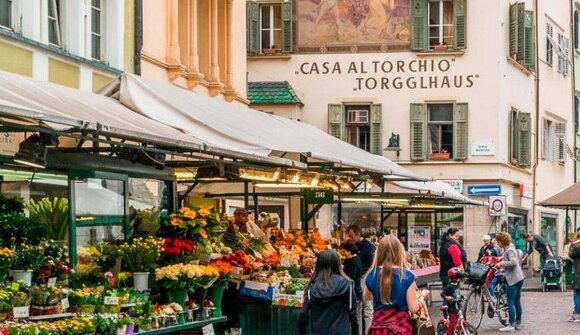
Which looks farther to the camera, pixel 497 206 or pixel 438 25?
pixel 438 25

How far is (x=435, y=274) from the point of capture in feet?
98.0

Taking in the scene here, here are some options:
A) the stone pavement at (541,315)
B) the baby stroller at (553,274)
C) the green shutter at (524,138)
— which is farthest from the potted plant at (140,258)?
the green shutter at (524,138)

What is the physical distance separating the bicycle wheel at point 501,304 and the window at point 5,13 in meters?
10.3

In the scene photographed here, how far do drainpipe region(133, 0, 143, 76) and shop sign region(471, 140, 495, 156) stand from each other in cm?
2021

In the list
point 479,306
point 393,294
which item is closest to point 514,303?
point 479,306

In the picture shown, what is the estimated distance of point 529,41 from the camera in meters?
44.9

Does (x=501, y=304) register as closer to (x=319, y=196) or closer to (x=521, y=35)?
(x=319, y=196)

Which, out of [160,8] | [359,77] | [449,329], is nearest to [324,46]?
[359,77]

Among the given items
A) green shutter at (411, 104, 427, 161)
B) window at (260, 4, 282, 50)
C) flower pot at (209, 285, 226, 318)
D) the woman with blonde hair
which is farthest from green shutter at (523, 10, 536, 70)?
the woman with blonde hair

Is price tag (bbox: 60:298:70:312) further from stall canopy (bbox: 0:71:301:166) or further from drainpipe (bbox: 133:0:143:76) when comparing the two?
drainpipe (bbox: 133:0:143:76)

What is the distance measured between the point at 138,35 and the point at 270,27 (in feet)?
64.6

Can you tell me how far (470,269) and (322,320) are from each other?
10.6m

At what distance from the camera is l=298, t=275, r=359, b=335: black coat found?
13.3 meters

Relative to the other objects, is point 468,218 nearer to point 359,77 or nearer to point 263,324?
point 359,77
